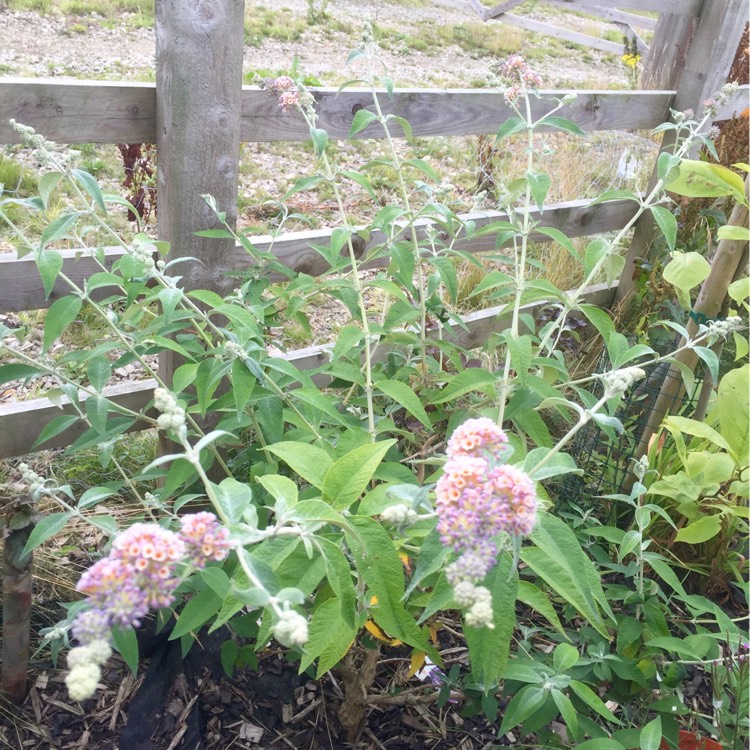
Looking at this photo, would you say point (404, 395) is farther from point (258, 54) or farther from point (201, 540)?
point (258, 54)

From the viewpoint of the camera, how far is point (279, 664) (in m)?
1.86

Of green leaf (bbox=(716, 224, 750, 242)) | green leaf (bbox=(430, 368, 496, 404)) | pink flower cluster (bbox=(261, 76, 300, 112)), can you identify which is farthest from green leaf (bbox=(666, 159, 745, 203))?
pink flower cluster (bbox=(261, 76, 300, 112))

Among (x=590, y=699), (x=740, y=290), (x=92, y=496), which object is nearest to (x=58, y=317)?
(x=92, y=496)

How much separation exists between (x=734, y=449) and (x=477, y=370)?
0.83 meters

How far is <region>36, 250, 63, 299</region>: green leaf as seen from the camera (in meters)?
1.39

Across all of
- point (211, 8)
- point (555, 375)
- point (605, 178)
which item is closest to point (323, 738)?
point (555, 375)

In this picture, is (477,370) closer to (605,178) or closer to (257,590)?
(257,590)

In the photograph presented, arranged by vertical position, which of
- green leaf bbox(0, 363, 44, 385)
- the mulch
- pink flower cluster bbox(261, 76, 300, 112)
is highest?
pink flower cluster bbox(261, 76, 300, 112)

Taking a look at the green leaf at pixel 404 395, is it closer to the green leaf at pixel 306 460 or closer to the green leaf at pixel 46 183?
the green leaf at pixel 306 460

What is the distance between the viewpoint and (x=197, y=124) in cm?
187

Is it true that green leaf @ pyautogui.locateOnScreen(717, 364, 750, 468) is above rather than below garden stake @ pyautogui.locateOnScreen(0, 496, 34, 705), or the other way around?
above

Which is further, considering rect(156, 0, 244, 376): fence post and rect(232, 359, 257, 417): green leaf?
rect(156, 0, 244, 376): fence post

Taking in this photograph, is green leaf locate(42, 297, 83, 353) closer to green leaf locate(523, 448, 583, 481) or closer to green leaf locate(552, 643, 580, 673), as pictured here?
green leaf locate(523, 448, 583, 481)

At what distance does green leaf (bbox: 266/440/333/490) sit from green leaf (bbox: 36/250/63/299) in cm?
59
